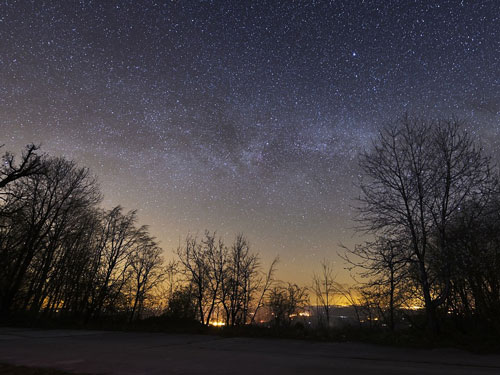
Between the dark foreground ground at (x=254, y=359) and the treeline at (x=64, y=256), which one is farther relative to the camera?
the treeline at (x=64, y=256)

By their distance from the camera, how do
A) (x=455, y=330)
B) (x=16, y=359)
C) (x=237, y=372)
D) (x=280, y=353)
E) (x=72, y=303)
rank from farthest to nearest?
1. (x=72, y=303)
2. (x=455, y=330)
3. (x=280, y=353)
4. (x=16, y=359)
5. (x=237, y=372)

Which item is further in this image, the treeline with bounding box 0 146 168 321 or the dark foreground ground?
the treeline with bounding box 0 146 168 321

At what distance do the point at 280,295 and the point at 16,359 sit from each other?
1333 cm

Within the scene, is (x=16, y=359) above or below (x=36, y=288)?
below

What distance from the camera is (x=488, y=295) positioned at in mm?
9477

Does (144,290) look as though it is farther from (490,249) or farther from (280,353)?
(490,249)

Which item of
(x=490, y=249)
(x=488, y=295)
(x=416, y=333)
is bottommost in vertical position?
(x=416, y=333)

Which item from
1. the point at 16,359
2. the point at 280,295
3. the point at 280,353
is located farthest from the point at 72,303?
the point at 280,353

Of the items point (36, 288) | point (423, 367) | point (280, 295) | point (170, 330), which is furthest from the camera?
point (36, 288)

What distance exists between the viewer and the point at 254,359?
6.74 m

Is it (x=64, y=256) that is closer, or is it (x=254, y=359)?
(x=254, y=359)

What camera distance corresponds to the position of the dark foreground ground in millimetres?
5555

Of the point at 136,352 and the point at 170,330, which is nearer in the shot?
the point at 136,352

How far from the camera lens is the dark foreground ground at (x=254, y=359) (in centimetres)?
555
